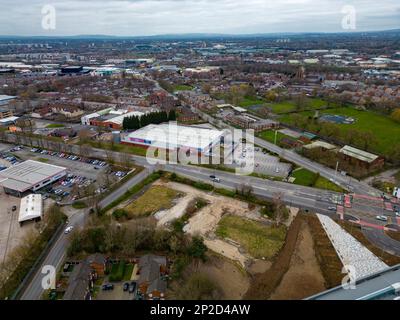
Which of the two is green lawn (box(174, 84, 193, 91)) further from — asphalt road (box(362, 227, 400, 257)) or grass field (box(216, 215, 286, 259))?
asphalt road (box(362, 227, 400, 257))

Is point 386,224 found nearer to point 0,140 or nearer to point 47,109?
point 0,140

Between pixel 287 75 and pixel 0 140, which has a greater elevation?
pixel 287 75

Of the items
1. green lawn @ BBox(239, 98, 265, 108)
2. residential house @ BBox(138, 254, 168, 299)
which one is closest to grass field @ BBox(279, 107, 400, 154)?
green lawn @ BBox(239, 98, 265, 108)

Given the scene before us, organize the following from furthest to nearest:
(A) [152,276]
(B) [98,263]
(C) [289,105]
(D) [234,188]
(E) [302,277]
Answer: (C) [289,105]
(D) [234,188]
(B) [98,263]
(E) [302,277]
(A) [152,276]

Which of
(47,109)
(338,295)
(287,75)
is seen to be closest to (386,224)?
(338,295)

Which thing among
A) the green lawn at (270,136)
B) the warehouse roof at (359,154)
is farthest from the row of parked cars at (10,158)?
the warehouse roof at (359,154)

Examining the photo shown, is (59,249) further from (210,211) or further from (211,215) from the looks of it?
(210,211)

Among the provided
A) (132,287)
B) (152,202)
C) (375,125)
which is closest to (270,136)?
(375,125)
